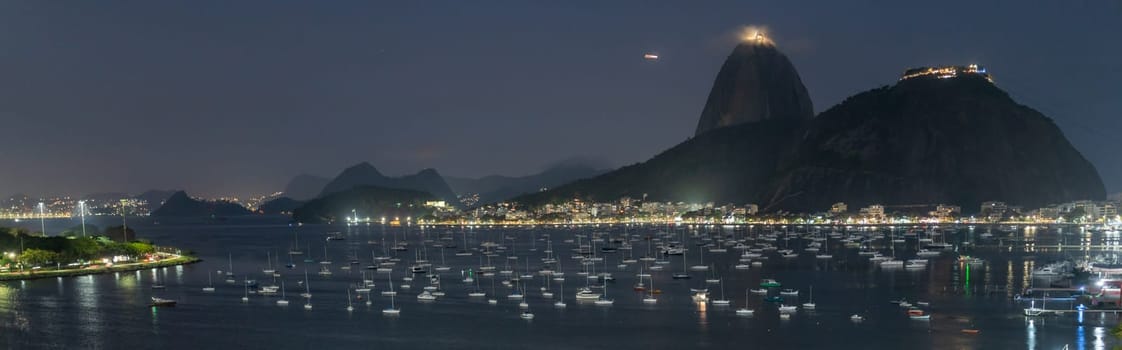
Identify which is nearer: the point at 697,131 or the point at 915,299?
the point at 915,299

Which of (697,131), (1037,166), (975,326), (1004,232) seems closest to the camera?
(975,326)

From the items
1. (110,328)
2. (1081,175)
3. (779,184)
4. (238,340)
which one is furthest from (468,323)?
(1081,175)

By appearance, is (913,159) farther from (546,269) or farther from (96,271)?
(96,271)

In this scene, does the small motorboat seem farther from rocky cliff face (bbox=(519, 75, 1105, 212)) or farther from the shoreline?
rocky cliff face (bbox=(519, 75, 1105, 212))

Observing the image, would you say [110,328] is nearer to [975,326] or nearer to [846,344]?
[846,344]

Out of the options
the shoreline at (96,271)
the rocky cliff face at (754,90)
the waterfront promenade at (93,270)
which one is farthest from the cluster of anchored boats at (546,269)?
the rocky cliff face at (754,90)

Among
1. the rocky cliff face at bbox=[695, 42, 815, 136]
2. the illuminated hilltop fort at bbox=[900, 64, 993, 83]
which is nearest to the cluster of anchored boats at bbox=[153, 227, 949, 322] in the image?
the illuminated hilltop fort at bbox=[900, 64, 993, 83]

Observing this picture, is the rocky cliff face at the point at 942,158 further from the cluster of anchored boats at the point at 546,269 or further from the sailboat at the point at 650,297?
the sailboat at the point at 650,297
